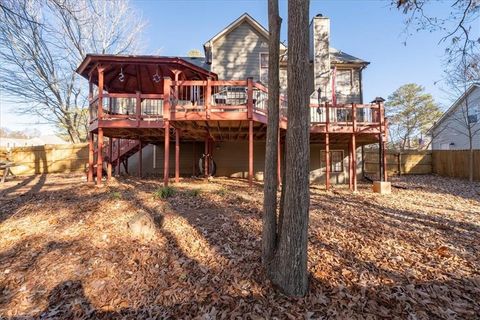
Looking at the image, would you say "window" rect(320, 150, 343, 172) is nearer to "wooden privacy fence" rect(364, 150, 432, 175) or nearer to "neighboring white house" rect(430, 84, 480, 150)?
"wooden privacy fence" rect(364, 150, 432, 175)

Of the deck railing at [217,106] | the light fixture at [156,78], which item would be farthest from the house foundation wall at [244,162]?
the light fixture at [156,78]

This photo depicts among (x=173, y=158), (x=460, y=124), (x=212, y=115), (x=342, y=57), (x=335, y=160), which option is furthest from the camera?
(x=460, y=124)

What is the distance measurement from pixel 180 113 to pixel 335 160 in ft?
29.0

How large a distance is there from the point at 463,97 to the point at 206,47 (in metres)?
16.6

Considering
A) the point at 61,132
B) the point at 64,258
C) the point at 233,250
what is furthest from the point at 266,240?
the point at 61,132

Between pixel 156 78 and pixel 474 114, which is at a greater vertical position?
pixel 156 78

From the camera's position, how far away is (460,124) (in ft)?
67.8

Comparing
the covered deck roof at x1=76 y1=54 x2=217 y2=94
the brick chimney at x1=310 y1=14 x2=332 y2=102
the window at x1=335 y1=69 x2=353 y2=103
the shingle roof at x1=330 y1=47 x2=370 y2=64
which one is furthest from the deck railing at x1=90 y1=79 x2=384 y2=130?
the shingle roof at x1=330 y1=47 x2=370 y2=64

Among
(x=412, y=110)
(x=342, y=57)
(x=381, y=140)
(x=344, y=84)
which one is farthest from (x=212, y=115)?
(x=412, y=110)

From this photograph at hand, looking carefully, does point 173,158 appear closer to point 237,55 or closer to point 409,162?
point 237,55

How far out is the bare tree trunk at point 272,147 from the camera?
348cm

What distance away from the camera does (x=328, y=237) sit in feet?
15.1

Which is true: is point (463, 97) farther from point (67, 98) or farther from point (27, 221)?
point (67, 98)

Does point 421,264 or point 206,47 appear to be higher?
point 206,47
